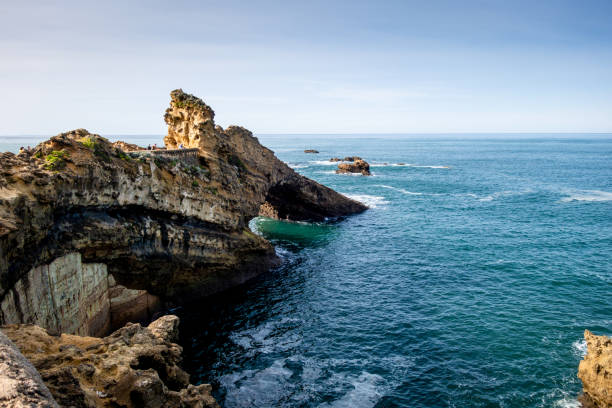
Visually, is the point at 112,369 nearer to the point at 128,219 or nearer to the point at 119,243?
the point at 119,243

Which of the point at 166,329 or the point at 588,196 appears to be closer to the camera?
the point at 166,329

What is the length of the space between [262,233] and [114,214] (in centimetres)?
2771

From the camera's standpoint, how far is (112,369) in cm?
1176

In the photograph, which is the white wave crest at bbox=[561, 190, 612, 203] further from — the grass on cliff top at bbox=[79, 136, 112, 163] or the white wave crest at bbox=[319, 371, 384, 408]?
the grass on cliff top at bbox=[79, 136, 112, 163]

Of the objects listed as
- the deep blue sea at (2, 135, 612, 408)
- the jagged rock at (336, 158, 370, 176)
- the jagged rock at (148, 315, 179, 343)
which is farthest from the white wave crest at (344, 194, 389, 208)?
the jagged rock at (148, 315, 179, 343)

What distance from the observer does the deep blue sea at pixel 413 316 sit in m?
21.2

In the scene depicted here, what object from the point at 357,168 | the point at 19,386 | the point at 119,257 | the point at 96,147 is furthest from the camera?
the point at 357,168

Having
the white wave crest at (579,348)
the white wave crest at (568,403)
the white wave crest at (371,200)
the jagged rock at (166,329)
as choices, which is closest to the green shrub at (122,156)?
the jagged rock at (166,329)

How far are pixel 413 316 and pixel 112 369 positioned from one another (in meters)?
22.2

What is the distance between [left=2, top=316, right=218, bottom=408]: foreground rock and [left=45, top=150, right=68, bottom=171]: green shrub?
11.0 metres

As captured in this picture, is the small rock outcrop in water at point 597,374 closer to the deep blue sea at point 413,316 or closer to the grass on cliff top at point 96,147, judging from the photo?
the deep blue sea at point 413,316

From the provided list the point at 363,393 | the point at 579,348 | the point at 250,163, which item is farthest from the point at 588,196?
the point at 363,393

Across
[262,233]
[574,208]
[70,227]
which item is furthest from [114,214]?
[574,208]

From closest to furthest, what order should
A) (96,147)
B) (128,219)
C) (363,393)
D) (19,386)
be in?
(19,386) → (363,393) → (96,147) → (128,219)
